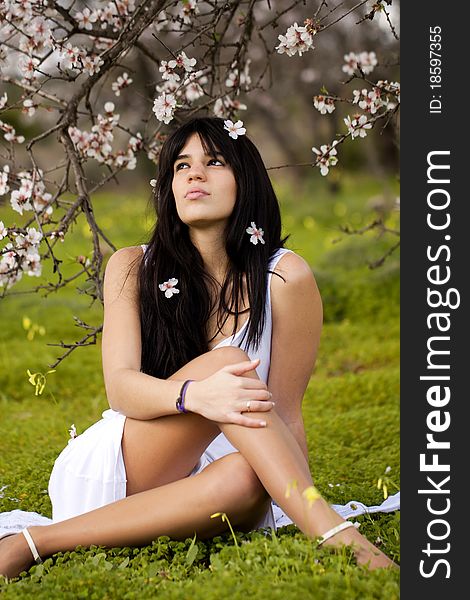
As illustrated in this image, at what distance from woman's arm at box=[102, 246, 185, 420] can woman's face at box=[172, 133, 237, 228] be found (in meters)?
0.30

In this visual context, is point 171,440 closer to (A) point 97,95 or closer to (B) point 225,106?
(A) point 97,95

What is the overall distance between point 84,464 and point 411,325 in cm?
113

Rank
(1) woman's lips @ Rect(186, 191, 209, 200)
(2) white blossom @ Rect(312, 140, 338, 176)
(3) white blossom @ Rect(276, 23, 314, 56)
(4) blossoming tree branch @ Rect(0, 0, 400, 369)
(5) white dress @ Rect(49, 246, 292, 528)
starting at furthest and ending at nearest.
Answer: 1. (2) white blossom @ Rect(312, 140, 338, 176)
2. (4) blossoming tree branch @ Rect(0, 0, 400, 369)
3. (3) white blossom @ Rect(276, 23, 314, 56)
4. (1) woman's lips @ Rect(186, 191, 209, 200)
5. (5) white dress @ Rect(49, 246, 292, 528)

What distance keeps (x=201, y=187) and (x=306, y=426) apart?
203 cm

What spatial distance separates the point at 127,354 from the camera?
3.10m

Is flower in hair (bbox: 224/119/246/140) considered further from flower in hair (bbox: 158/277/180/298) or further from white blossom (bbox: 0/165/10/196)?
white blossom (bbox: 0/165/10/196)

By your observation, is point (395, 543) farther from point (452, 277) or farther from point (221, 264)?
point (221, 264)

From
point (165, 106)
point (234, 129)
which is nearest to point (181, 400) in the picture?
point (234, 129)

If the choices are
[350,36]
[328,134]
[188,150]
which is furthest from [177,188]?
[328,134]

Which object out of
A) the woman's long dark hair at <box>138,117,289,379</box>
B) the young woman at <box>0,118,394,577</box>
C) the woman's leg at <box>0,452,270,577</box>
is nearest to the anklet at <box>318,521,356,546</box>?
the young woman at <box>0,118,394,577</box>

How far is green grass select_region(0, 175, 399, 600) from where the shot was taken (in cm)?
249

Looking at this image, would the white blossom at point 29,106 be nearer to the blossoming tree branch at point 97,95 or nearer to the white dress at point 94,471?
the blossoming tree branch at point 97,95

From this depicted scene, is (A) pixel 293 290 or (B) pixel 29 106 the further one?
(B) pixel 29 106

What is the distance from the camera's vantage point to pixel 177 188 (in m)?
3.24
